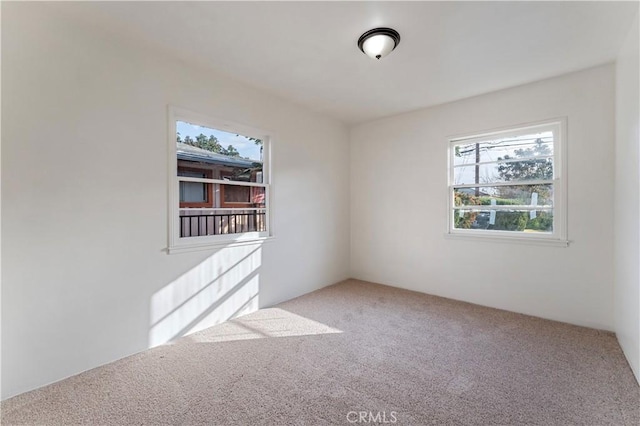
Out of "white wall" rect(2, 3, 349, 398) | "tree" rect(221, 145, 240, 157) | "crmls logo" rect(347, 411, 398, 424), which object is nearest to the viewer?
"crmls logo" rect(347, 411, 398, 424)

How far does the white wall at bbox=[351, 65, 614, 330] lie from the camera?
2.75 m

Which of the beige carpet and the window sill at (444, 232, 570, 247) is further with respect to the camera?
the window sill at (444, 232, 570, 247)

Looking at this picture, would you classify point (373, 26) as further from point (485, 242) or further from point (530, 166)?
point (485, 242)

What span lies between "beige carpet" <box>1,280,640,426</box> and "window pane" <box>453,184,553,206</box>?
131 centimetres

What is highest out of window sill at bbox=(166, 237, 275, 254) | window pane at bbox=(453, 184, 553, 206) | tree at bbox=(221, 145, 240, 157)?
tree at bbox=(221, 145, 240, 157)

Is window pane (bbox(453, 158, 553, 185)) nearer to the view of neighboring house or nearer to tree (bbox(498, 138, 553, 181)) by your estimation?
tree (bbox(498, 138, 553, 181))

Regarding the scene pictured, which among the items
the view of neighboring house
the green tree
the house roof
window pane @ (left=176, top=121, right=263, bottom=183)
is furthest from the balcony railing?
the green tree

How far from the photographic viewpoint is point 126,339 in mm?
2295

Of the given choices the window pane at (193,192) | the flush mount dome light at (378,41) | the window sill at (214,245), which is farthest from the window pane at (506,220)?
the window pane at (193,192)

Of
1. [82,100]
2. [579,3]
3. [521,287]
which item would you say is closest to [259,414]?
[82,100]

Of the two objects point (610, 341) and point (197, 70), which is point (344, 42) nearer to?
point (197, 70)

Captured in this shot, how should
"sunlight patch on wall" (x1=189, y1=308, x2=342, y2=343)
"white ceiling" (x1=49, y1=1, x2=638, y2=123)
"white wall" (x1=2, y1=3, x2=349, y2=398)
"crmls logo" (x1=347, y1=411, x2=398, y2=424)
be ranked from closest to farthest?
"crmls logo" (x1=347, y1=411, x2=398, y2=424), "white wall" (x1=2, y1=3, x2=349, y2=398), "white ceiling" (x1=49, y1=1, x2=638, y2=123), "sunlight patch on wall" (x1=189, y1=308, x2=342, y2=343)

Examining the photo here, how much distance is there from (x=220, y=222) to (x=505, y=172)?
337cm

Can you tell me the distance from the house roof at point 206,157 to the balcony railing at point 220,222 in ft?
1.69
